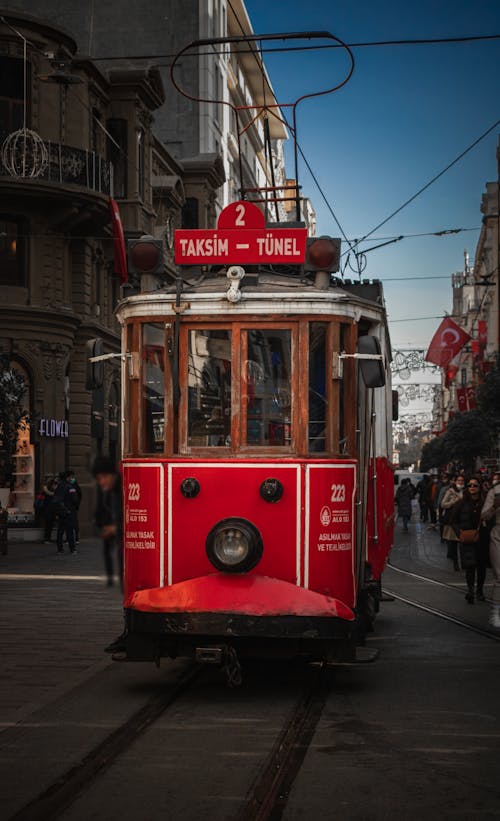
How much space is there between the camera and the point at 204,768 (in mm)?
6965

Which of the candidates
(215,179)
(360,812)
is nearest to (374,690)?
(360,812)

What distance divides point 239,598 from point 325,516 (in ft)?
3.06

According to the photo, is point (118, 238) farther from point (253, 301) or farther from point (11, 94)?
point (253, 301)

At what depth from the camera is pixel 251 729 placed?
8.16 m

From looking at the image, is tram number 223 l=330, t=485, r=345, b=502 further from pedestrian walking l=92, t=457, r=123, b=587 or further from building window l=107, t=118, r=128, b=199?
building window l=107, t=118, r=128, b=199

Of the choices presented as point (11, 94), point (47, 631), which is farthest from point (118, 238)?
point (47, 631)

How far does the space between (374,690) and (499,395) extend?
30.8 meters

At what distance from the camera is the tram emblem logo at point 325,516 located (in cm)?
926

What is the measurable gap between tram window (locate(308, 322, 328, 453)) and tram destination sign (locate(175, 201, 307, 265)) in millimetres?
644

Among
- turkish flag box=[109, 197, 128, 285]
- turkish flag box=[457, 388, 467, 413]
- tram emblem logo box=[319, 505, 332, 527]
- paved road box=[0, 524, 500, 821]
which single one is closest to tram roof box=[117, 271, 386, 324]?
tram emblem logo box=[319, 505, 332, 527]

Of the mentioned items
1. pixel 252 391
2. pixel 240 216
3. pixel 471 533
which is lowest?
pixel 471 533

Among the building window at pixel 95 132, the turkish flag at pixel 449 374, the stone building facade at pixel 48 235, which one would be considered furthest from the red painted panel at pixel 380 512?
the turkish flag at pixel 449 374

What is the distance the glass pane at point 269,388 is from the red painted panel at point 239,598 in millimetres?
1074

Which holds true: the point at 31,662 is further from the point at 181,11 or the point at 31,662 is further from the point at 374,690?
the point at 181,11
